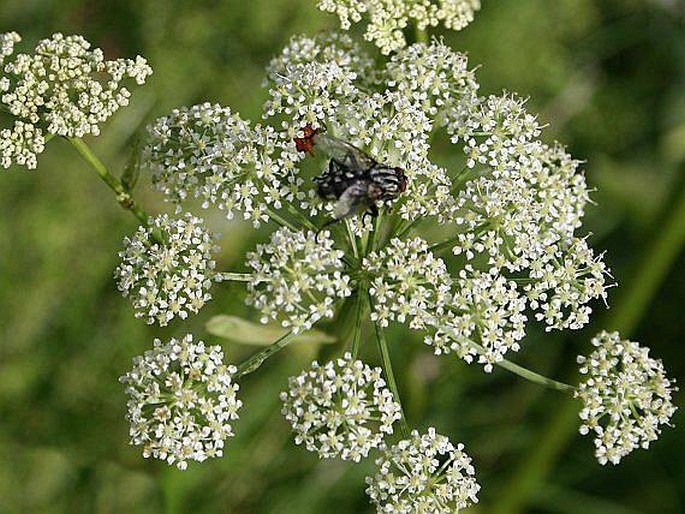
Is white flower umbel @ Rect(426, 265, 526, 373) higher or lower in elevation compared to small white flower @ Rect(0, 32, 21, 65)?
lower

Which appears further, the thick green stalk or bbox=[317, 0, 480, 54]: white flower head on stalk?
the thick green stalk

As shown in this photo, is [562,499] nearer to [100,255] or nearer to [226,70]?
[100,255]

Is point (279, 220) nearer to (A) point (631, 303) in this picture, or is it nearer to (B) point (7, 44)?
(B) point (7, 44)

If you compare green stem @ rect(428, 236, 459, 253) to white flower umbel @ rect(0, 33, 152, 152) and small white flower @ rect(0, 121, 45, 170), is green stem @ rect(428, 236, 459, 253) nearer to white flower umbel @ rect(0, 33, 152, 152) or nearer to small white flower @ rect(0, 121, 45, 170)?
white flower umbel @ rect(0, 33, 152, 152)

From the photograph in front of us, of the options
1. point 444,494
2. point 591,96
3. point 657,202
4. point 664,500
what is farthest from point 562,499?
point 591,96

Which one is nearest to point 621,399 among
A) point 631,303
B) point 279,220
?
point 631,303

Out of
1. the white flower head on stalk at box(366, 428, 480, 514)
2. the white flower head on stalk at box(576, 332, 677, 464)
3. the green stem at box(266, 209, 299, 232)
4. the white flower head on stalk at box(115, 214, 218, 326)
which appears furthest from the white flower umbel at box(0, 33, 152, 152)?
the white flower head on stalk at box(576, 332, 677, 464)
